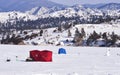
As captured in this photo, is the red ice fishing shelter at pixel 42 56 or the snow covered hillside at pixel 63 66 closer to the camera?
the snow covered hillside at pixel 63 66

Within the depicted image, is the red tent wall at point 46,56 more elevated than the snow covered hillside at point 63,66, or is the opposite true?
the red tent wall at point 46,56

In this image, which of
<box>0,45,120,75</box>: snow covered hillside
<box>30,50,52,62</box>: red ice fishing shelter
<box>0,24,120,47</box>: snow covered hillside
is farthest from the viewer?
<box>0,24,120,47</box>: snow covered hillside

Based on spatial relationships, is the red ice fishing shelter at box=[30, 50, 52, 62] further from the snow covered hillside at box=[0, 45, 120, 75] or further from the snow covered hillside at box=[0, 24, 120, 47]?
the snow covered hillside at box=[0, 24, 120, 47]

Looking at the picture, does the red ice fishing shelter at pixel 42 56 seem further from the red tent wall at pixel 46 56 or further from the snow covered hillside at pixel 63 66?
the snow covered hillside at pixel 63 66

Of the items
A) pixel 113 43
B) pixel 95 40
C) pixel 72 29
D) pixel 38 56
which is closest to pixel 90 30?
pixel 72 29

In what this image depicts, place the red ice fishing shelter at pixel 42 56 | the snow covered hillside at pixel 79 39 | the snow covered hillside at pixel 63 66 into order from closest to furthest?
the snow covered hillside at pixel 63 66
the red ice fishing shelter at pixel 42 56
the snow covered hillside at pixel 79 39

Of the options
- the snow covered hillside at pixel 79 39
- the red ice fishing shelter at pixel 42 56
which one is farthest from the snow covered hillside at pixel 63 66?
the snow covered hillside at pixel 79 39

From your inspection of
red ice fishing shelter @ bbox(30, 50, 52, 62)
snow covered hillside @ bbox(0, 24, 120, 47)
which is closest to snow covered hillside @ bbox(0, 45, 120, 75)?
red ice fishing shelter @ bbox(30, 50, 52, 62)

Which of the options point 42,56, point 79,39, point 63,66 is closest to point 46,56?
point 42,56

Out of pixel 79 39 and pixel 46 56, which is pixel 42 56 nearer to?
pixel 46 56

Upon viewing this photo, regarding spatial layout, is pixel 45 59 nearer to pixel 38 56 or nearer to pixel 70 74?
pixel 38 56

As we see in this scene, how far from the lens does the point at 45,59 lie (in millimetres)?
27078

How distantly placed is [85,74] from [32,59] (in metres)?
9.62

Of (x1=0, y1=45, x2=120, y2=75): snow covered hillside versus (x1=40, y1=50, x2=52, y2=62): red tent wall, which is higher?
(x1=40, y1=50, x2=52, y2=62): red tent wall
